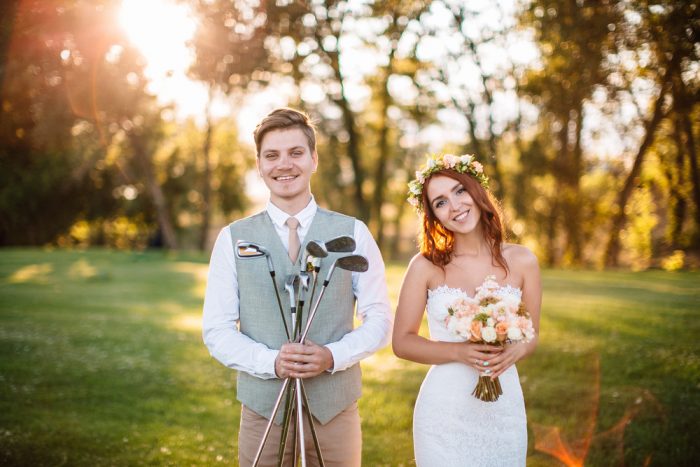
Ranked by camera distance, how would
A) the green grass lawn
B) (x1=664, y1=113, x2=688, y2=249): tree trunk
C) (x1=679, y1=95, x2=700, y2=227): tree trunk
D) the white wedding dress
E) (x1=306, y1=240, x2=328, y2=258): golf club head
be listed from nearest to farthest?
(x1=306, y1=240, x2=328, y2=258): golf club head
the white wedding dress
the green grass lawn
(x1=679, y1=95, x2=700, y2=227): tree trunk
(x1=664, y1=113, x2=688, y2=249): tree trunk

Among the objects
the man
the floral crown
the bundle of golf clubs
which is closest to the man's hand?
the bundle of golf clubs

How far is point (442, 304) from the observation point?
375cm

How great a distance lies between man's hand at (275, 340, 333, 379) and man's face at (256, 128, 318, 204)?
33.1 inches

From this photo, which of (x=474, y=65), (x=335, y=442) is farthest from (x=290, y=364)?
(x=474, y=65)

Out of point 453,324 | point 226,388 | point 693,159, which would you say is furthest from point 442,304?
point 693,159

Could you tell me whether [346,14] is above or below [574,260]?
above

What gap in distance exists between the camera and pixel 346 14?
19812 mm

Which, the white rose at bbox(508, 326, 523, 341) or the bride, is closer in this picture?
the white rose at bbox(508, 326, 523, 341)

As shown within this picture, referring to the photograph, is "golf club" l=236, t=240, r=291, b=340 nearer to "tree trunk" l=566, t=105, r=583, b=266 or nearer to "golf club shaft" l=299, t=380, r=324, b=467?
"golf club shaft" l=299, t=380, r=324, b=467

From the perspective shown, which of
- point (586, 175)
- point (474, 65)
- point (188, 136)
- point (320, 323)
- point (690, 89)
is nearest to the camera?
point (320, 323)

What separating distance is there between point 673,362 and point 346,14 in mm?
14362

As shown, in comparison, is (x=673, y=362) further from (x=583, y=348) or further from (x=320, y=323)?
(x=320, y=323)

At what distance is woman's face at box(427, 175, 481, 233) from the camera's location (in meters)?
3.85

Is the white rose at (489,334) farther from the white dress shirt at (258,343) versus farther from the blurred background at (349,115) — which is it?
the blurred background at (349,115)
